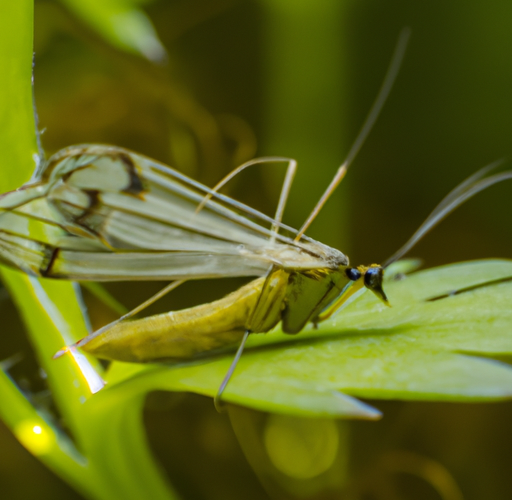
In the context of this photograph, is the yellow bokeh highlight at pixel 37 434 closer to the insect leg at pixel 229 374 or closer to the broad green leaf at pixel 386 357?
the broad green leaf at pixel 386 357

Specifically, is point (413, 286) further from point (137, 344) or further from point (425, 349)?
point (137, 344)

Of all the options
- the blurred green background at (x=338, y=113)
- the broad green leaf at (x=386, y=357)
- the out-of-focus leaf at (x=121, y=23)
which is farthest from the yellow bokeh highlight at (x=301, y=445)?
the out-of-focus leaf at (x=121, y=23)

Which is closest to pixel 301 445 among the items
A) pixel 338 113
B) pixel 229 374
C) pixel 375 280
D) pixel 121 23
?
pixel 375 280

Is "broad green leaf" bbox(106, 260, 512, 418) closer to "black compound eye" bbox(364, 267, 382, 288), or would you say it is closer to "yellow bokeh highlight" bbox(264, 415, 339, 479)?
"black compound eye" bbox(364, 267, 382, 288)

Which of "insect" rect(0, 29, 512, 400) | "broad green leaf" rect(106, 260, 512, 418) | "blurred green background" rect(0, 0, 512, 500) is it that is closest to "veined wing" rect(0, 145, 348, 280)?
"insect" rect(0, 29, 512, 400)

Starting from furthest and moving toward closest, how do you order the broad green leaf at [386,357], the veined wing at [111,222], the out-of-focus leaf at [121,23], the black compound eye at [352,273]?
1. the out-of-focus leaf at [121,23]
2. the black compound eye at [352,273]
3. the veined wing at [111,222]
4. the broad green leaf at [386,357]

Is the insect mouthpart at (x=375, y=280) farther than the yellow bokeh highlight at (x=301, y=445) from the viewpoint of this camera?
No

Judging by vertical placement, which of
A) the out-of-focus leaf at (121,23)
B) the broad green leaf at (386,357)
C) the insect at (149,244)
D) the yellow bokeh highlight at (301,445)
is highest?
the out-of-focus leaf at (121,23)
